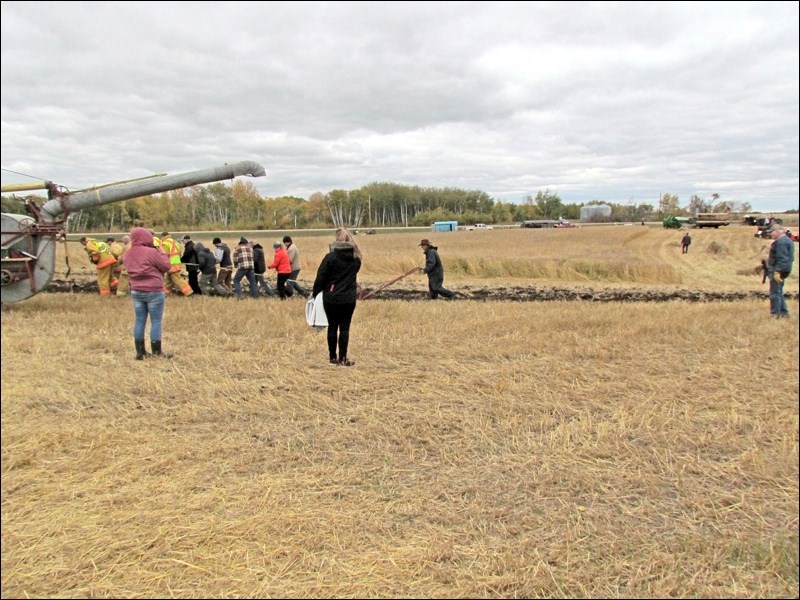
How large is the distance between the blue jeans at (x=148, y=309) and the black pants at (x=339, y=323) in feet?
7.55

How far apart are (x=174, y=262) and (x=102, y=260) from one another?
1794 millimetres

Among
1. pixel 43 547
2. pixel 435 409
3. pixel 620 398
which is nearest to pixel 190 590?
pixel 43 547

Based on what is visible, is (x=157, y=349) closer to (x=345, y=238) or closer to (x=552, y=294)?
(x=345, y=238)

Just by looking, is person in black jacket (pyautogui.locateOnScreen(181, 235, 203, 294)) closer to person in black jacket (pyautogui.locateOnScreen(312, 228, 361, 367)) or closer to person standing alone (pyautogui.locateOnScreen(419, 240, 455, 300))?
Answer: person standing alone (pyautogui.locateOnScreen(419, 240, 455, 300))

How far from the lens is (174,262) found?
38.8 ft

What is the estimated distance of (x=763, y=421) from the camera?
4.35 m

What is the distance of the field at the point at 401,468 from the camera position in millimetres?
2385

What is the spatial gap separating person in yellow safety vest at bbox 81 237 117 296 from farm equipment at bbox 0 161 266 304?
11.9 ft

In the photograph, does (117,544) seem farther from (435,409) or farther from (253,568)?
(435,409)

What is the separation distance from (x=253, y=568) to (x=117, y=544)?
29.2 inches

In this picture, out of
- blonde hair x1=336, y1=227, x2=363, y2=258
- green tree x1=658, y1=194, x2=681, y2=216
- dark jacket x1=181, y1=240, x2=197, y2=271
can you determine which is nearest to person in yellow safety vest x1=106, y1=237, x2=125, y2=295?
dark jacket x1=181, y1=240, x2=197, y2=271

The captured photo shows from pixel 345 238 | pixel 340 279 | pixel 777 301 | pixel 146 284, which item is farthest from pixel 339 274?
pixel 777 301

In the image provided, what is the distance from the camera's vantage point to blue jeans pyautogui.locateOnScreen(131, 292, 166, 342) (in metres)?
6.43

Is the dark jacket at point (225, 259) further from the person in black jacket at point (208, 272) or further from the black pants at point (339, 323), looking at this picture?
the black pants at point (339, 323)
